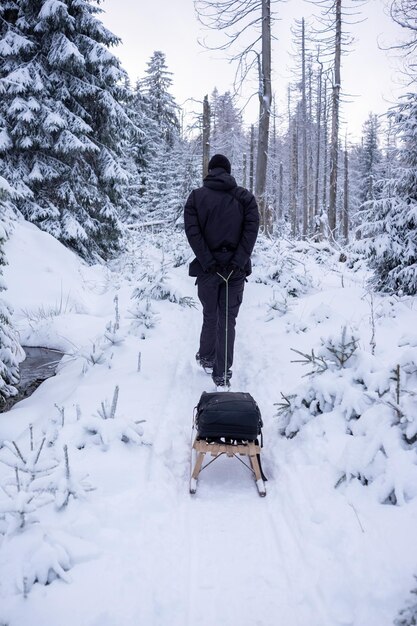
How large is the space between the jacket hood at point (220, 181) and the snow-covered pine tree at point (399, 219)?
4.07 m

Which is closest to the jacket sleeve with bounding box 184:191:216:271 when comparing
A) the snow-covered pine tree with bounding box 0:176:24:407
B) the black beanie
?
the black beanie

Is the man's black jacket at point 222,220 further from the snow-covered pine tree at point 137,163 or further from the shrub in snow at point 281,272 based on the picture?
the snow-covered pine tree at point 137,163

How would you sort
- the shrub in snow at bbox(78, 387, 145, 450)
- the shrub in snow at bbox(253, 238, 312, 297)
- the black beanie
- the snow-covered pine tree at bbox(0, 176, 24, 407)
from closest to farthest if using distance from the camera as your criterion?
1. the shrub in snow at bbox(78, 387, 145, 450)
2. the snow-covered pine tree at bbox(0, 176, 24, 407)
3. the black beanie
4. the shrub in snow at bbox(253, 238, 312, 297)

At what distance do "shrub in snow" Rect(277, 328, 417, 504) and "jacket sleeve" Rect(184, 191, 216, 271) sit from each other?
1.62 metres

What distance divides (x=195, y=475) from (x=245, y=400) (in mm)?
693

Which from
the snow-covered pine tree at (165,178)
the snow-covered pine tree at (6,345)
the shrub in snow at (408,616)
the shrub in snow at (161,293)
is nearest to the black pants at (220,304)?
the snow-covered pine tree at (6,345)

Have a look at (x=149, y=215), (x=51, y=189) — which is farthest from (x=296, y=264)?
(x=149, y=215)

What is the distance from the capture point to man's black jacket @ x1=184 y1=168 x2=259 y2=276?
4.54 m

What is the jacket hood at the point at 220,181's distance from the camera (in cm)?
451

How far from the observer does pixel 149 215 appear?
27875 mm

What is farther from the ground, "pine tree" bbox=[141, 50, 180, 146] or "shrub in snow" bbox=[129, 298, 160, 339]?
"pine tree" bbox=[141, 50, 180, 146]

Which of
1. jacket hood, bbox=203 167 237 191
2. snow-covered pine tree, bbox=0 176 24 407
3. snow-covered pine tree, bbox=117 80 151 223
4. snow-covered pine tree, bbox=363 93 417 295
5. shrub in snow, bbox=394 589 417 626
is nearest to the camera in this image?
shrub in snow, bbox=394 589 417 626

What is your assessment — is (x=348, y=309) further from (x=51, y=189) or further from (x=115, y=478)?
(x=51, y=189)

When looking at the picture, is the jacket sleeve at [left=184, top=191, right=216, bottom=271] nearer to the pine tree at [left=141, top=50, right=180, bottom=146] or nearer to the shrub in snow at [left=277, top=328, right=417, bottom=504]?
the shrub in snow at [left=277, top=328, right=417, bottom=504]
